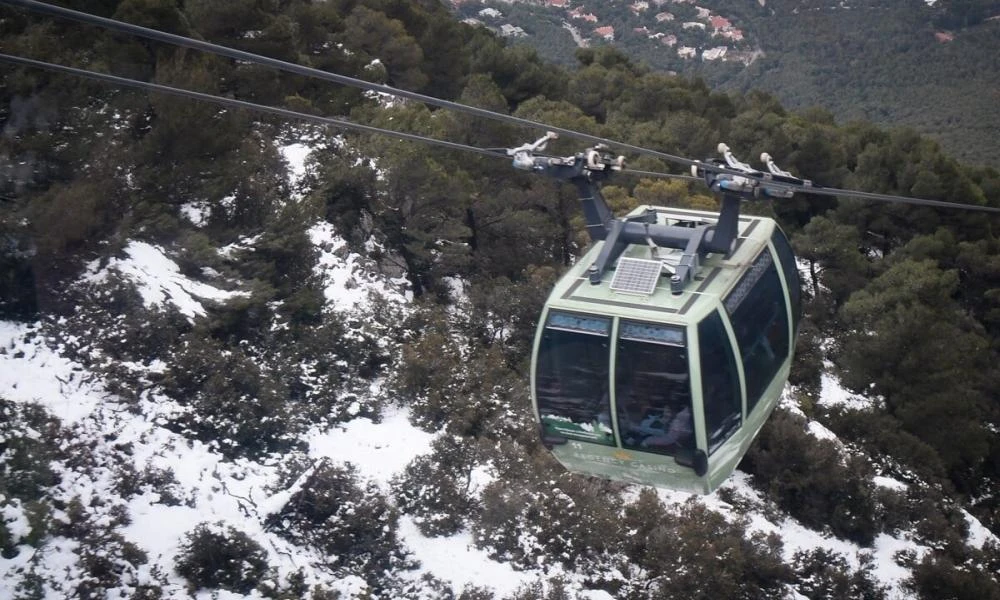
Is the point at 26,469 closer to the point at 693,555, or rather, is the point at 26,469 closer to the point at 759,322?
the point at 759,322

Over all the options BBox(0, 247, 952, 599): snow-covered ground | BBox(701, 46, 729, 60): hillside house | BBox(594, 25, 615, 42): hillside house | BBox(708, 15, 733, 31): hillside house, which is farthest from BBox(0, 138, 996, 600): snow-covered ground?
BBox(708, 15, 733, 31): hillside house

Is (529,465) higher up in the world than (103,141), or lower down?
lower down

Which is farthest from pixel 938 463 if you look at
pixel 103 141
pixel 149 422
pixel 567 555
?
pixel 103 141

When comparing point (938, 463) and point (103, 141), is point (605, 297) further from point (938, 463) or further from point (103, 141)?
point (938, 463)

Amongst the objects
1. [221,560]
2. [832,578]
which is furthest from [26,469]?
[832,578]

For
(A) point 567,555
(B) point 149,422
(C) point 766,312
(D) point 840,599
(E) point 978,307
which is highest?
(C) point 766,312

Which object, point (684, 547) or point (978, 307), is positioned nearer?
point (684, 547)

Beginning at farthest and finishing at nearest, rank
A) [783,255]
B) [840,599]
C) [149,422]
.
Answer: [840,599] → [149,422] → [783,255]
